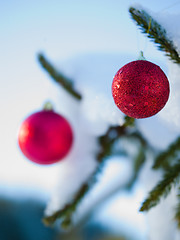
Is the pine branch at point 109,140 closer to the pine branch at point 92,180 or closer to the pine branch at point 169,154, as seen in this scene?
the pine branch at point 92,180

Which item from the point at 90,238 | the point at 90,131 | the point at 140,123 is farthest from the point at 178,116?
the point at 90,238

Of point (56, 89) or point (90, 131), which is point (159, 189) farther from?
point (56, 89)

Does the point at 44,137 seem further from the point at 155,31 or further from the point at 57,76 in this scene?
the point at 155,31

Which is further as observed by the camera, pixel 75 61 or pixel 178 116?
pixel 75 61

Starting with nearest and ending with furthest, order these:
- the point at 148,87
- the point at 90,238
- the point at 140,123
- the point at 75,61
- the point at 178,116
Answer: the point at 148,87 → the point at 178,116 → the point at 140,123 → the point at 75,61 → the point at 90,238

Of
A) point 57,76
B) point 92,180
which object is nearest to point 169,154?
point 92,180

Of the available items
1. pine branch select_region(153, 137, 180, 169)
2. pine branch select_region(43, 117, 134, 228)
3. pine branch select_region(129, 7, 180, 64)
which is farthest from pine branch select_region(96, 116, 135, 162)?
pine branch select_region(129, 7, 180, 64)

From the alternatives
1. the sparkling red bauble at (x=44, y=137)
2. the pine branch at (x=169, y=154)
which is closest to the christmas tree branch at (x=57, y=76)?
the sparkling red bauble at (x=44, y=137)
